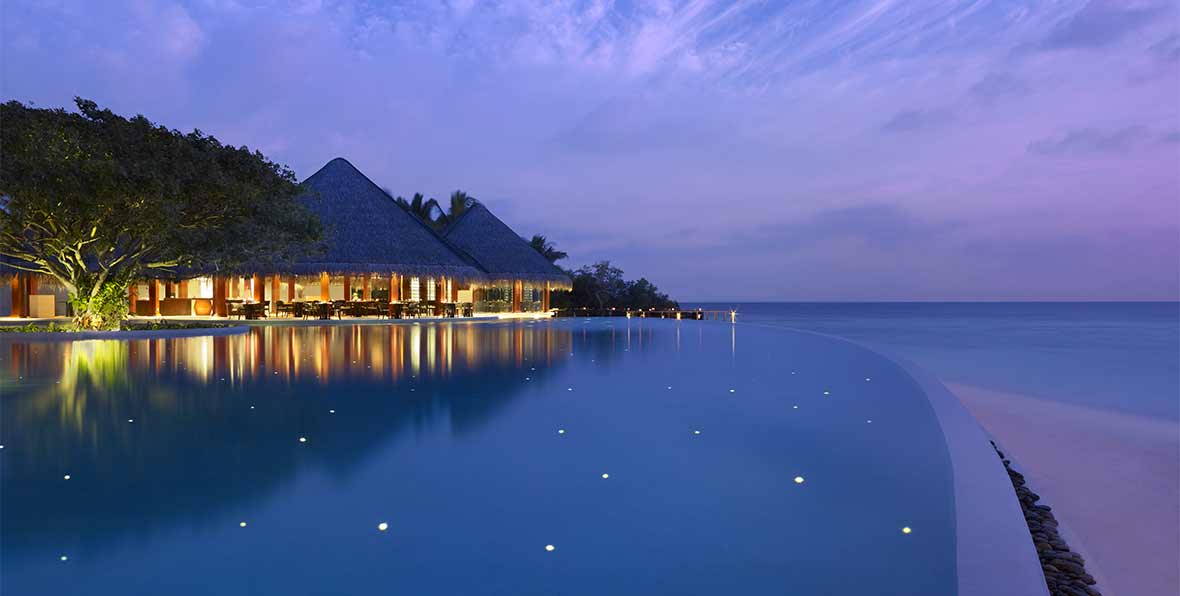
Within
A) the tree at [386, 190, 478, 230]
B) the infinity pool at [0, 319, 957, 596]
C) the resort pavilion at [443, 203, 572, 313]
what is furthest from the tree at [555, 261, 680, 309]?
the infinity pool at [0, 319, 957, 596]

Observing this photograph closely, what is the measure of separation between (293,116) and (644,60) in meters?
24.2

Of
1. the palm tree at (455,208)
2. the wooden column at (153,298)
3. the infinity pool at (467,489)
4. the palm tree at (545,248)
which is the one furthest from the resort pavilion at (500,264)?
the infinity pool at (467,489)

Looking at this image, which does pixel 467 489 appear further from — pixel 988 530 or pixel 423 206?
pixel 423 206

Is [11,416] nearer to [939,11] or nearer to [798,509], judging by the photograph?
[798,509]

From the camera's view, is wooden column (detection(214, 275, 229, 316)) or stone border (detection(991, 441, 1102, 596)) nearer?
stone border (detection(991, 441, 1102, 596))

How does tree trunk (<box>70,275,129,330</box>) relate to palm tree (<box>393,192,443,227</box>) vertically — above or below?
below

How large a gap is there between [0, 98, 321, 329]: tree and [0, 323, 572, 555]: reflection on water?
380 cm

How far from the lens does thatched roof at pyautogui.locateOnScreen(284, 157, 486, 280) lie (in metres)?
23.5

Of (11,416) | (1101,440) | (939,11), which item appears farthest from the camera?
(939,11)

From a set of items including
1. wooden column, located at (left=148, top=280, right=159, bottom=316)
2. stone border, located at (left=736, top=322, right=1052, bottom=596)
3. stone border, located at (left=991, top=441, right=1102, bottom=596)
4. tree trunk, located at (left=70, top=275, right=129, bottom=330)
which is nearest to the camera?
stone border, located at (left=736, top=322, right=1052, bottom=596)

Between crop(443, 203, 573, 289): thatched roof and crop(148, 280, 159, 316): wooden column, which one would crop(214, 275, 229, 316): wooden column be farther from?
crop(443, 203, 573, 289): thatched roof

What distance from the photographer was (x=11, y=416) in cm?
525

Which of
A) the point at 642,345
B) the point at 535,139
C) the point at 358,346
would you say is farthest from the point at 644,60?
the point at 358,346

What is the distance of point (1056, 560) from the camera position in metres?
3.54
